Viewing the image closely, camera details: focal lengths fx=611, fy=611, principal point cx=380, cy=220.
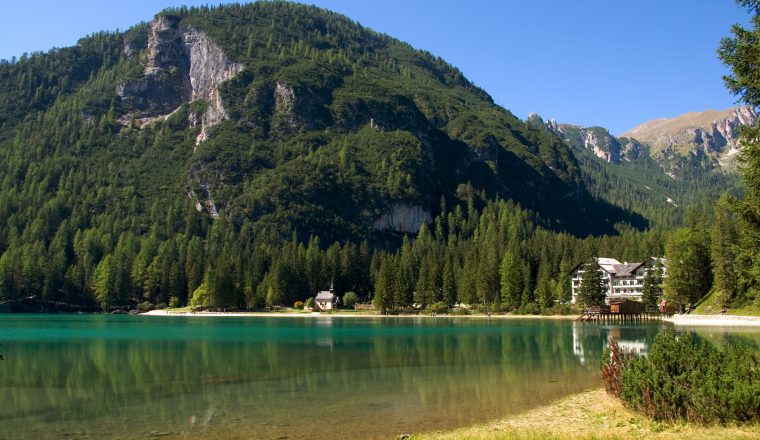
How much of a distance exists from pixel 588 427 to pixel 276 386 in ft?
55.5

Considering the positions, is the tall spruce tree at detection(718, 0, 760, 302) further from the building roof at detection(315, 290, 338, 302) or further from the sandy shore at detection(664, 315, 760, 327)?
the building roof at detection(315, 290, 338, 302)

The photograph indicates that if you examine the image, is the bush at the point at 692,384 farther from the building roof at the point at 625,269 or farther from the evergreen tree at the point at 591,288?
the building roof at the point at 625,269

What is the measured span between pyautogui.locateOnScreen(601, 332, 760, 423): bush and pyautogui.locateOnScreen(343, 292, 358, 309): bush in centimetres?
12666

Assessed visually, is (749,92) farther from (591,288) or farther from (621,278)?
(621,278)

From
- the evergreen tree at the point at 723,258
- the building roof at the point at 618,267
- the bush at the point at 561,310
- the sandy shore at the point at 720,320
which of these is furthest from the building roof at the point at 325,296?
the evergreen tree at the point at 723,258

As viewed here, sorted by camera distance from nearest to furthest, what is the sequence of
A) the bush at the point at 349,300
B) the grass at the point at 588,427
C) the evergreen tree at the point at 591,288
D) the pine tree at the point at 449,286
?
the grass at the point at 588,427 < the evergreen tree at the point at 591,288 < the pine tree at the point at 449,286 < the bush at the point at 349,300

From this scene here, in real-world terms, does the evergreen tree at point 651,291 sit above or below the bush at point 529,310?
above

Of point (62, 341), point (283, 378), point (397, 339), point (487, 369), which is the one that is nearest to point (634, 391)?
point (487, 369)

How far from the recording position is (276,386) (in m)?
32.2

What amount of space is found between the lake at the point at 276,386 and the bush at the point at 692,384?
5.84 m

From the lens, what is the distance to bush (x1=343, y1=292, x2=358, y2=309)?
149m

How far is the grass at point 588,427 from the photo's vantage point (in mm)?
17469

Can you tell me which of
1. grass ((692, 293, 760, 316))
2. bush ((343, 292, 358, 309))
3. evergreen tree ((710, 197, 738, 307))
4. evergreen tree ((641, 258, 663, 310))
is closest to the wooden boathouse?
evergreen tree ((641, 258, 663, 310))

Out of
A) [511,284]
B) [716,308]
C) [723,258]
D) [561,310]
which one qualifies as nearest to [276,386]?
[723,258]
